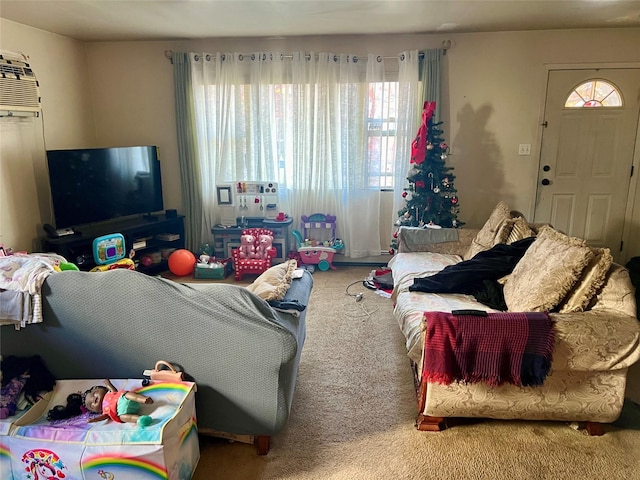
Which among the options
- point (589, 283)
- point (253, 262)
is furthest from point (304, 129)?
point (589, 283)

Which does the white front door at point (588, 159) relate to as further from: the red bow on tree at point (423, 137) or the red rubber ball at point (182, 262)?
the red rubber ball at point (182, 262)

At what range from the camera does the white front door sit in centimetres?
445

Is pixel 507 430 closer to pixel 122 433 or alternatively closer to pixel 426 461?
pixel 426 461

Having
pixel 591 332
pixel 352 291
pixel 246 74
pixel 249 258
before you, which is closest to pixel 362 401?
pixel 591 332

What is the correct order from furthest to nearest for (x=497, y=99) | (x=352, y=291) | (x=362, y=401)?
1. (x=497, y=99)
2. (x=352, y=291)
3. (x=362, y=401)

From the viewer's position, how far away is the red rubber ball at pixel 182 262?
4.71 meters

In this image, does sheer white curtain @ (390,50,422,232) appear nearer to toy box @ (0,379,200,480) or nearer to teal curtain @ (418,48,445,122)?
teal curtain @ (418,48,445,122)

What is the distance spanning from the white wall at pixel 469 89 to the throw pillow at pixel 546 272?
7.21 feet

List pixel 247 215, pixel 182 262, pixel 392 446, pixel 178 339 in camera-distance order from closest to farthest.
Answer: pixel 178 339, pixel 392 446, pixel 182 262, pixel 247 215

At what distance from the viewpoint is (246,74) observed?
479 centimetres

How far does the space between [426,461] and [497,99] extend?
3733 millimetres

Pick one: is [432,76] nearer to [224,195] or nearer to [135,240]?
[224,195]

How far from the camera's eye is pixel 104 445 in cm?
171

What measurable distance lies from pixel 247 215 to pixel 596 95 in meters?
3.74
